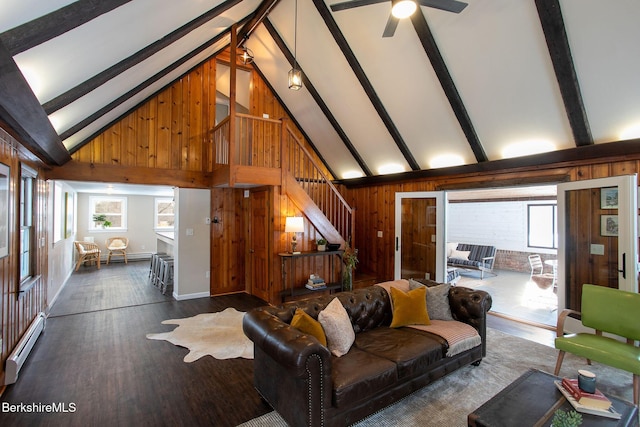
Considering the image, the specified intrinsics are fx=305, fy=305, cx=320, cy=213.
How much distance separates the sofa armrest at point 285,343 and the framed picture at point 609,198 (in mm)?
4247

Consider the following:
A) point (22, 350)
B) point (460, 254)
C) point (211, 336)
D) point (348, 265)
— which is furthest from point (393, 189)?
point (22, 350)

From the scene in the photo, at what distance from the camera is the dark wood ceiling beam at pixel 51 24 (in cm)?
171

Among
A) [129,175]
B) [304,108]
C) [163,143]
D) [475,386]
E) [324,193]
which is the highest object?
[304,108]

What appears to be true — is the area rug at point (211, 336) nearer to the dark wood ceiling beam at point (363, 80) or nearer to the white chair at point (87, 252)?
the dark wood ceiling beam at point (363, 80)

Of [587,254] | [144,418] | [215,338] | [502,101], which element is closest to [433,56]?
[502,101]

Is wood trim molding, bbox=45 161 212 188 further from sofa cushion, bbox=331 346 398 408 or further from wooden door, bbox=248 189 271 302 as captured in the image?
sofa cushion, bbox=331 346 398 408

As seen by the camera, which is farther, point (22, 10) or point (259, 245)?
point (259, 245)

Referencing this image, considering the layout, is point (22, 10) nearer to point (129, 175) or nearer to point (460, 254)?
point (129, 175)

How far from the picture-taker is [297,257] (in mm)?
5453

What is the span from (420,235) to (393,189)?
120cm

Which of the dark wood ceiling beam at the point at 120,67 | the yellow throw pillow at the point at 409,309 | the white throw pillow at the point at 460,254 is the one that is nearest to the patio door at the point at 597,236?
the yellow throw pillow at the point at 409,309

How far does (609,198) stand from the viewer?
3971 millimetres

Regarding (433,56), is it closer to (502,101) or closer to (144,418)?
(502,101)

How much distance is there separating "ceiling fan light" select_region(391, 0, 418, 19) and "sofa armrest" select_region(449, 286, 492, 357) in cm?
301
